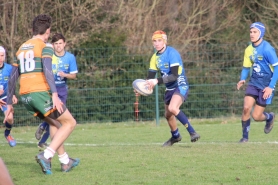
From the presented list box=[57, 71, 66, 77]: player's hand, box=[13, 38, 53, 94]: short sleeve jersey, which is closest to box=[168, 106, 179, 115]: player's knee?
box=[57, 71, 66, 77]: player's hand

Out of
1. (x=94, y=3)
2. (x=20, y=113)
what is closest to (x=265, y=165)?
(x=20, y=113)

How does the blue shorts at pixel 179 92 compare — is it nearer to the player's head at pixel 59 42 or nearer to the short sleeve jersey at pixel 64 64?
the short sleeve jersey at pixel 64 64

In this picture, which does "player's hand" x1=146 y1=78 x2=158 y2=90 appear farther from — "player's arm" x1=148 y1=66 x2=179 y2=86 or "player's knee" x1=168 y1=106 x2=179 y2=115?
"player's knee" x1=168 y1=106 x2=179 y2=115

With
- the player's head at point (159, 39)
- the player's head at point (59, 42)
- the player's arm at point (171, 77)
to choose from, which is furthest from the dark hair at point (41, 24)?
the player's head at point (59, 42)

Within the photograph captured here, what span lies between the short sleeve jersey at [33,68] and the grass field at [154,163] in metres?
1.14

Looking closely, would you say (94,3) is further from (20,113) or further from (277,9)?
(277,9)

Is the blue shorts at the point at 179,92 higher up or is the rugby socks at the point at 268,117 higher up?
the blue shorts at the point at 179,92

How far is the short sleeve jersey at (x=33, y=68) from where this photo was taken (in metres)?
7.86

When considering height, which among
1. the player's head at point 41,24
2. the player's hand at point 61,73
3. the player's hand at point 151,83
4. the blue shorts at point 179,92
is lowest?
the blue shorts at point 179,92

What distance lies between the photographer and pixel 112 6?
22.0 m

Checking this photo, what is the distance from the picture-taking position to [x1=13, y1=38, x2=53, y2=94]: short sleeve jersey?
25.8 feet

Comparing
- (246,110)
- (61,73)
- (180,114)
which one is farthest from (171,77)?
(61,73)

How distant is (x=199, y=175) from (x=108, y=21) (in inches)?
561

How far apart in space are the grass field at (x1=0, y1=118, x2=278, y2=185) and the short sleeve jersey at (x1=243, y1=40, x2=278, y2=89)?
44.7 inches
